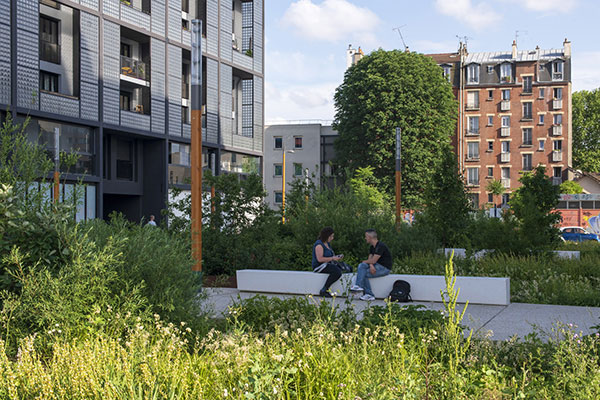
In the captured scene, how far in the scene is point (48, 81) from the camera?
2942 cm

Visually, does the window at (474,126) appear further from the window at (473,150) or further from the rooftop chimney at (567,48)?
the rooftop chimney at (567,48)

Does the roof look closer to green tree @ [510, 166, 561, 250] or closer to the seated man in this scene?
green tree @ [510, 166, 561, 250]

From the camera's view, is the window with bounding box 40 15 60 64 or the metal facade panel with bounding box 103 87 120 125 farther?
the metal facade panel with bounding box 103 87 120 125

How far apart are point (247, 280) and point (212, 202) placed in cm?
405

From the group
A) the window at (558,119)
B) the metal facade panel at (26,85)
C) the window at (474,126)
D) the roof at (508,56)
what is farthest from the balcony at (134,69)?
the window at (558,119)

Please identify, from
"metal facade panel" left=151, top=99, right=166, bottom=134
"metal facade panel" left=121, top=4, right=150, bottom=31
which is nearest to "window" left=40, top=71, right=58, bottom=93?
"metal facade panel" left=121, top=4, right=150, bottom=31

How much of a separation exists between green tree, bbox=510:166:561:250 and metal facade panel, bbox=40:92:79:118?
65.5ft

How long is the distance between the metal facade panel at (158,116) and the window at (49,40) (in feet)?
19.6

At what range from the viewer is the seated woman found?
39.5 ft

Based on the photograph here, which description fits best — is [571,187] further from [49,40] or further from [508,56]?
[49,40]

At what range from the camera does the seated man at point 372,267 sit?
11891 millimetres

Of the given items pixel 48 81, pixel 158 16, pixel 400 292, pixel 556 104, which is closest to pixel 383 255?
pixel 400 292

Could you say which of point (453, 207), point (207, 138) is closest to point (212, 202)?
point (453, 207)

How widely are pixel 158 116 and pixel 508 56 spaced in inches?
2085
